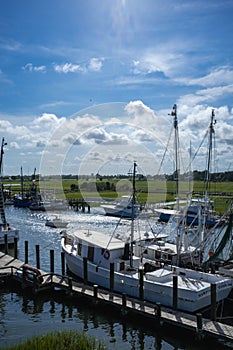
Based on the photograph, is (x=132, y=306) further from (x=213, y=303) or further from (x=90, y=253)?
(x=90, y=253)

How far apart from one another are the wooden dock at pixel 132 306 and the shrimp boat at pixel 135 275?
1358 millimetres

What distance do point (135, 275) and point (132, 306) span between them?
4.17 m

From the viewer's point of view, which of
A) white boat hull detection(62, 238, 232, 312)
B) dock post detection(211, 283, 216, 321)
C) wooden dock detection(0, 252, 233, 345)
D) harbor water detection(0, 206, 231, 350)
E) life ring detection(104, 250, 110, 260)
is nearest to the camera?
wooden dock detection(0, 252, 233, 345)

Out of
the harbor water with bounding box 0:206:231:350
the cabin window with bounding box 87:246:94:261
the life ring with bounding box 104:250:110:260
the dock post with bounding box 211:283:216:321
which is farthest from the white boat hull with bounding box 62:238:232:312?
the harbor water with bounding box 0:206:231:350

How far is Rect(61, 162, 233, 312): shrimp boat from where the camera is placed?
26000 millimetres

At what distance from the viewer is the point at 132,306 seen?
25.4 m

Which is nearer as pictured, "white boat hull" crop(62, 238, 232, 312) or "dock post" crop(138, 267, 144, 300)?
"white boat hull" crop(62, 238, 232, 312)

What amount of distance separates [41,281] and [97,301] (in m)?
5.51

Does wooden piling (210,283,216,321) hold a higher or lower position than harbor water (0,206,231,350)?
higher

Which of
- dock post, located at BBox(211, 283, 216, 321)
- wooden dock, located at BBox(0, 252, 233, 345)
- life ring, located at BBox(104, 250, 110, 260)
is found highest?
life ring, located at BBox(104, 250, 110, 260)

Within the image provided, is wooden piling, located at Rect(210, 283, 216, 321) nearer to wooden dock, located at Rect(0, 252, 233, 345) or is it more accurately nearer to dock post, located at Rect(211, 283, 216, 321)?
dock post, located at Rect(211, 283, 216, 321)

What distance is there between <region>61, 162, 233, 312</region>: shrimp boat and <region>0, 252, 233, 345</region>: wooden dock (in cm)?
136

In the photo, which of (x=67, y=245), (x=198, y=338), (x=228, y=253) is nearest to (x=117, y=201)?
(x=67, y=245)

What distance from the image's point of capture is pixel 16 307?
90.8ft
